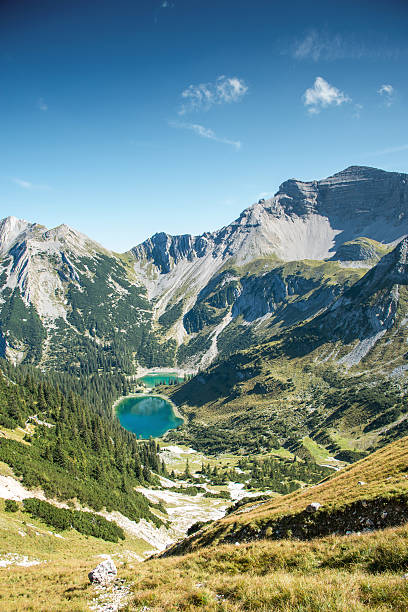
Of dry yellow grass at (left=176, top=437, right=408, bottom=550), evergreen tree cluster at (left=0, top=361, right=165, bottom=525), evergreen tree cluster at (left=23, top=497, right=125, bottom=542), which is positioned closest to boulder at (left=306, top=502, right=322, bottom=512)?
dry yellow grass at (left=176, top=437, right=408, bottom=550)

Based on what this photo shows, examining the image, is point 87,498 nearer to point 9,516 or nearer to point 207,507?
point 9,516

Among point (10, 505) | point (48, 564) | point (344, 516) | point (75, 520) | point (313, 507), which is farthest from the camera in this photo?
point (75, 520)

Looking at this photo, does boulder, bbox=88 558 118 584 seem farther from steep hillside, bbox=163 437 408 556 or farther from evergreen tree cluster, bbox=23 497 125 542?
evergreen tree cluster, bbox=23 497 125 542

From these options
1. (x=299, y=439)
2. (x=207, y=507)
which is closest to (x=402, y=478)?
(x=207, y=507)

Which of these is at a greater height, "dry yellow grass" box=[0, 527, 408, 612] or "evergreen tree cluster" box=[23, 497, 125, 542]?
"dry yellow grass" box=[0, 527, 408, 612]

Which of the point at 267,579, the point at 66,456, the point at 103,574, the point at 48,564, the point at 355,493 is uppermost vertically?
the point at 267,579

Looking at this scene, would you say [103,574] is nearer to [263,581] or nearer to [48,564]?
[48,564]

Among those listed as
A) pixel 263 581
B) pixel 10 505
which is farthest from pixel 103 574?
pixel 10 505

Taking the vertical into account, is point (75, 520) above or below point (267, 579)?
below

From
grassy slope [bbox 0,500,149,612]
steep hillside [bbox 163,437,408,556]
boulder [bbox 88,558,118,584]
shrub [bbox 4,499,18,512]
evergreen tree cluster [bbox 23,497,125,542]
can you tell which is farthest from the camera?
evergreen tree cluster [bbox 23,497,125,542]

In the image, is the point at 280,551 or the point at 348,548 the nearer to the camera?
the point at 348,548

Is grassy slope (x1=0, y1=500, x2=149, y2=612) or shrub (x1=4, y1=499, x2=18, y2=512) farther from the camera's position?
shrub (x1=4, y1=499, x2=18, y2=512)
